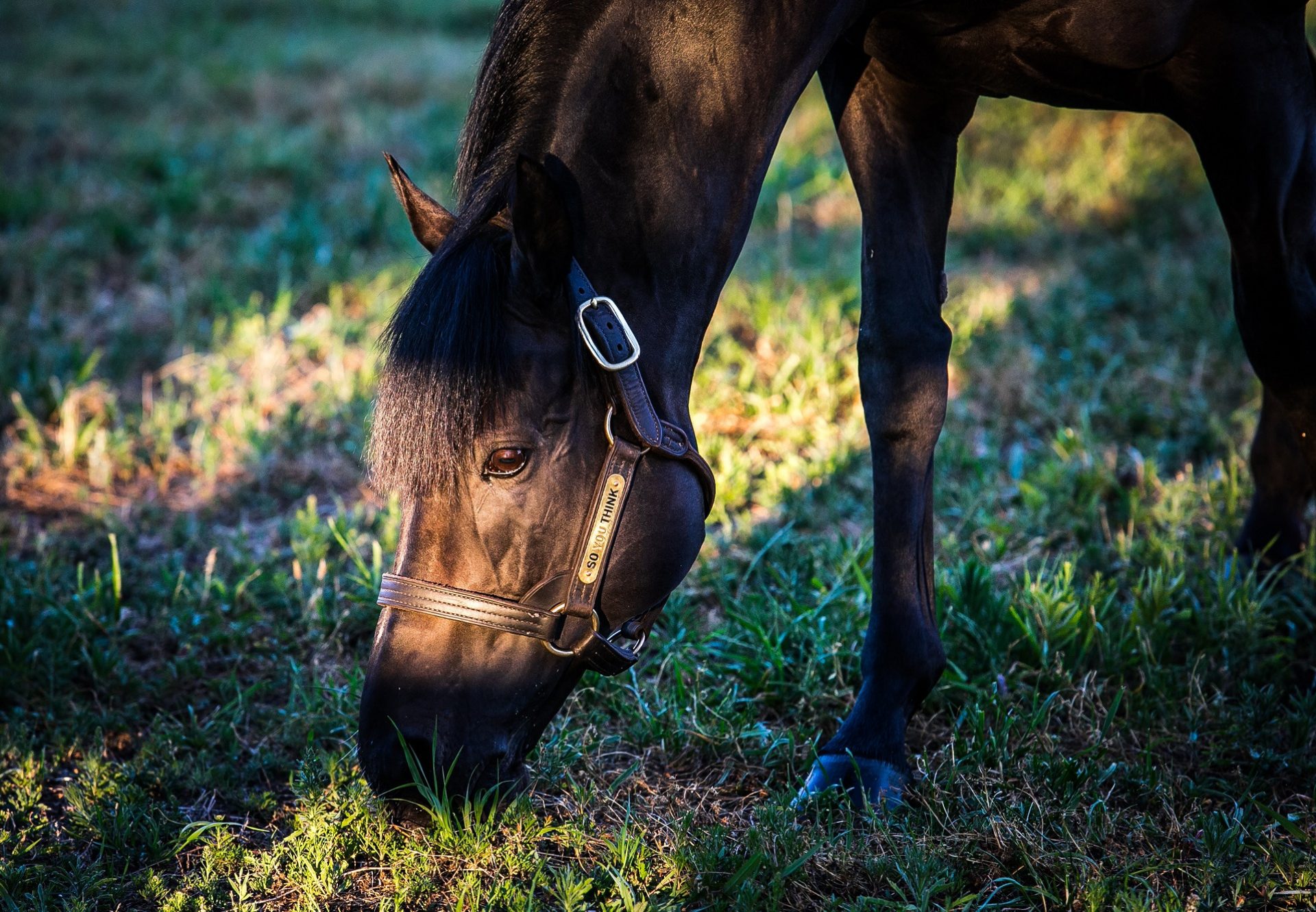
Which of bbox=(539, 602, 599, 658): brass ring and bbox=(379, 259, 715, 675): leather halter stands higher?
bbox=(379, 259, 715, 675): leather halter

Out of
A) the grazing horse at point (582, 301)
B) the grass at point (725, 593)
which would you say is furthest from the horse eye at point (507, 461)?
the grass at point (725, 593)

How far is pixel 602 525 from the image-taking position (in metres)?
1.80

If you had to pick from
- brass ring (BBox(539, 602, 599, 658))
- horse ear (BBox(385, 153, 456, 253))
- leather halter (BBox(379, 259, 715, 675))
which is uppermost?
horse ear (BBox(385, 153, 456, 253))

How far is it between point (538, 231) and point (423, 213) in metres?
0.36

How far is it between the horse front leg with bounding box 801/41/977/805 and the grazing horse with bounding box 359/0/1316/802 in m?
0.21

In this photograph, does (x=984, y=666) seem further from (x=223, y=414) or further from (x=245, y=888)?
(x=223, y=414)

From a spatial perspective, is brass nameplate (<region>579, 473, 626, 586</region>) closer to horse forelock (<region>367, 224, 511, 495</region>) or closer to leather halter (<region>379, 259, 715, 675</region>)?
leather halter (<region>379, 259, 715, 675</region>)

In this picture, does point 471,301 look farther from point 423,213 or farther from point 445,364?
point 423,213

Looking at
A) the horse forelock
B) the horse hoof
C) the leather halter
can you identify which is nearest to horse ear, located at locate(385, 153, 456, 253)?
the horse forelock

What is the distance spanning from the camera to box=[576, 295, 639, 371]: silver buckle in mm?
1713

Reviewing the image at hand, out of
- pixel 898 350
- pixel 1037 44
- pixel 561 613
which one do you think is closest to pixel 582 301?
pixel 561 613

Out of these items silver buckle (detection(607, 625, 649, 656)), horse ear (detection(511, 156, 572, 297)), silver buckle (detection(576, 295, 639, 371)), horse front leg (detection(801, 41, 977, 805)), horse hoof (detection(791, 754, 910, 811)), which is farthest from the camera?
horse front leg (detection(801, 41, 977, 805))

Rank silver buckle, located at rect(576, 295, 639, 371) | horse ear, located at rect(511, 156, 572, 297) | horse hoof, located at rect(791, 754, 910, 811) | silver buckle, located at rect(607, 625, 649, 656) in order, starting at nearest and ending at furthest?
1. horse ear, located at rect(511, 156, 572, 297)
2. silver buckle, located at rect(576, 295, 639, 371)
3. silver buckle, located at rect(607, 625, 649, 656)
4. horse hoof, located at rect(791, 754, 910, 811)

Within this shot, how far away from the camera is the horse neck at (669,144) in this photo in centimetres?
178
